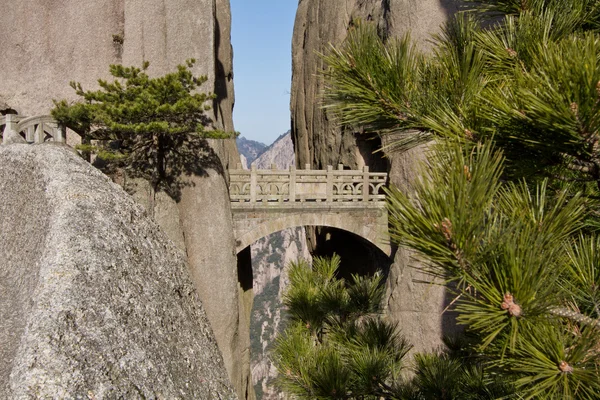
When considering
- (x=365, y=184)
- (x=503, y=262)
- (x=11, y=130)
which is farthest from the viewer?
(x=365, y=184)

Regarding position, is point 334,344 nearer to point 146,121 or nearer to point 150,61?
point 146,121

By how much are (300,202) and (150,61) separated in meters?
4.77

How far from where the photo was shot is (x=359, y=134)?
1299 centimetres

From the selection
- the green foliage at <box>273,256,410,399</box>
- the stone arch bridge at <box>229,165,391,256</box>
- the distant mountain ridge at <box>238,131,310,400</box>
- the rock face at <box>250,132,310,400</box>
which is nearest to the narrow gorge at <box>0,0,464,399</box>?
the stone arch bridge at <box>229,165,391,256</box>

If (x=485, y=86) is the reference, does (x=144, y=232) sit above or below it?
below

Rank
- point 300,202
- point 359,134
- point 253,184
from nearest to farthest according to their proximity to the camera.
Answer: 1. point 253,184
2. point 300,202
3. point 359,134

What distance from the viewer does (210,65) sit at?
9500 millimetres

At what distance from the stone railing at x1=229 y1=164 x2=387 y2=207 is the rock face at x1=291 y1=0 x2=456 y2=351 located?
103 centimetres

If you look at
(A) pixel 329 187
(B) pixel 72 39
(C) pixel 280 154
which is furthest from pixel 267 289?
(B) pixel 72 39

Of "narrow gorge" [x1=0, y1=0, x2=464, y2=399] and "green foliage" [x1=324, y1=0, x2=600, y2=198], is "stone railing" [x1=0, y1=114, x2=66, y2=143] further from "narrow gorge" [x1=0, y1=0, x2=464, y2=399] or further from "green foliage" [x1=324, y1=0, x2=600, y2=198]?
"green foliage" [x1=324, y1=0, x2=600, y2=198]

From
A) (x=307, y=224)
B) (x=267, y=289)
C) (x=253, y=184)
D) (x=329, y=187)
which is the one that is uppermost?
(x=253, y=184)

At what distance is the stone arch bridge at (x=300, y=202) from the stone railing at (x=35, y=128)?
13.4 ft

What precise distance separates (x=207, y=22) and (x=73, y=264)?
349 inches

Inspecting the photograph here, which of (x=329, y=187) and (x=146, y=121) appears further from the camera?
(x=329, y=187)
